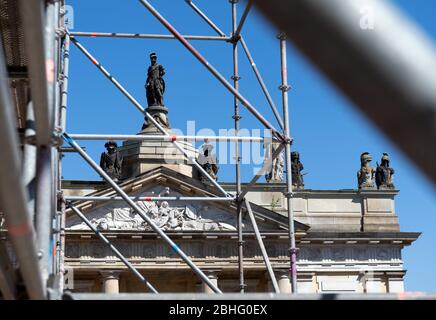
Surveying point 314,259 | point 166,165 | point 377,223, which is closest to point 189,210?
point 166,165

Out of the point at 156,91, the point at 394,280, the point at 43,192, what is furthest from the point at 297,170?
the point at 43,192

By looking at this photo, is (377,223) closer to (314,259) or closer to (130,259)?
(314,259)

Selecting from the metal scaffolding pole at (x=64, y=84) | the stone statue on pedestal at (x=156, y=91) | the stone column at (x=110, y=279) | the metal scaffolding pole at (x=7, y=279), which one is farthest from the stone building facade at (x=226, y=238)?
the metal scaffolding pole at (x=7, y=279)

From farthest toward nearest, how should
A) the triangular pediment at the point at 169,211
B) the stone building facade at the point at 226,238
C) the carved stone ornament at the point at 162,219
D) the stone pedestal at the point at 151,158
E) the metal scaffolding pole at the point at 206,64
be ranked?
1. the stone pedestal at the point at 151,158
2. the carved stone ornament at the point at 162,219
3. the triangular pediment at the point at 169,211
4. the stone building facade at the point at 226,238
5. the metal scaffolding pole at the point at 206,64

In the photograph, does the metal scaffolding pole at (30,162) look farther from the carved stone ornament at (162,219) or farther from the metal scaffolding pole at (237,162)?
the carved stone ornament at (162,219)

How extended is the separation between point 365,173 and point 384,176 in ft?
2.55

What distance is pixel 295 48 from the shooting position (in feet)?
2.20

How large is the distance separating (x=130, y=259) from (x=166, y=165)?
451 centimetres

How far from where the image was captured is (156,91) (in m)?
34.4

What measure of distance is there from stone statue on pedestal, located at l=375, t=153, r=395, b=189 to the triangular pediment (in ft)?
14.8

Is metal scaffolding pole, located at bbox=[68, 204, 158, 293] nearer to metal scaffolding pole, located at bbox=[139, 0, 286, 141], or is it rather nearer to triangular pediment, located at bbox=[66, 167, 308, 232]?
metal scaffolding pole, located at bbox=[139, 0, 286, 141]

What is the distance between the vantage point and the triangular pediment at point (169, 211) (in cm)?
3144

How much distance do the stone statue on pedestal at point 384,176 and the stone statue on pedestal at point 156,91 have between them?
29.1ft

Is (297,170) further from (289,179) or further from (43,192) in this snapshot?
(43,192)
